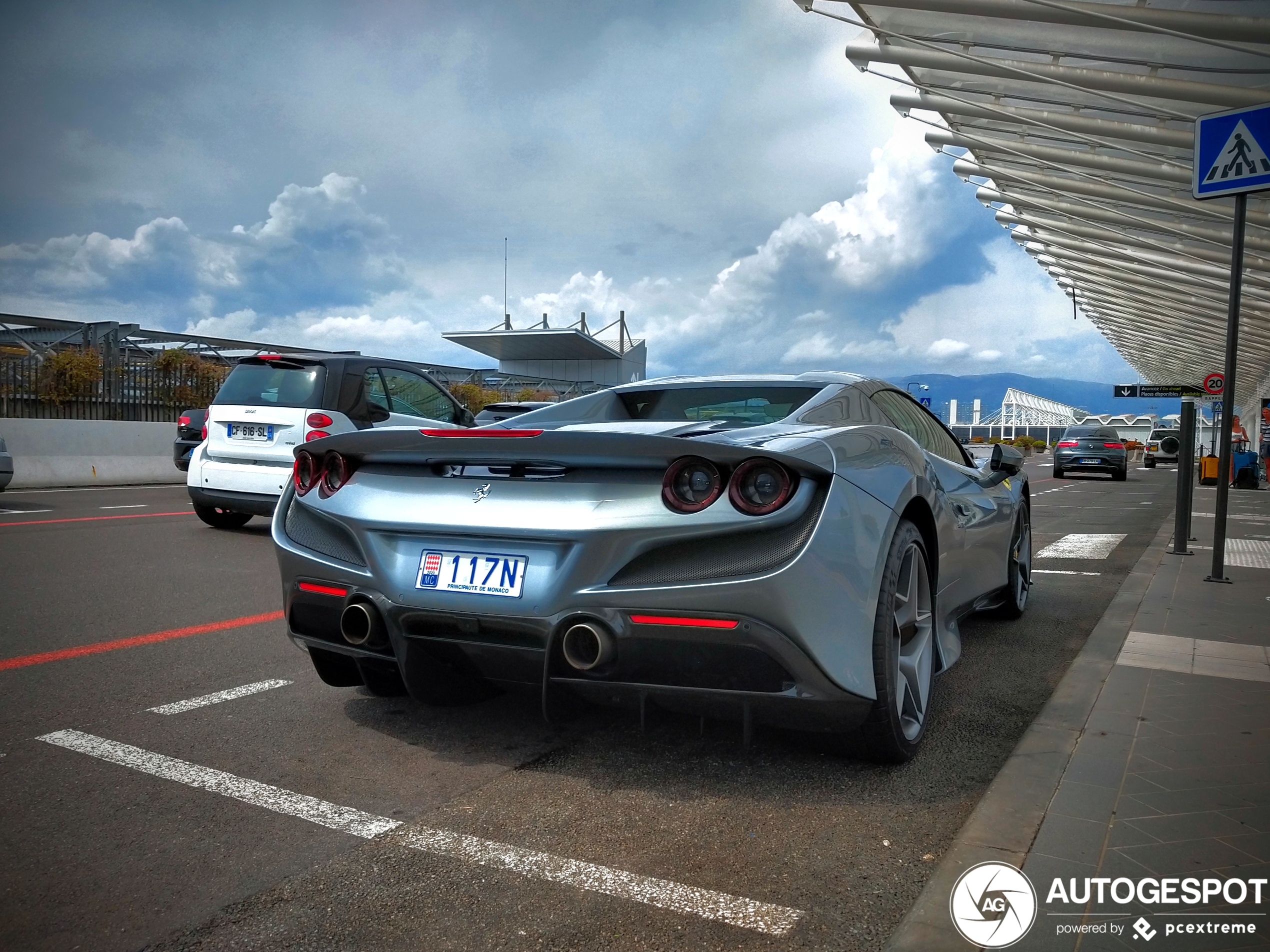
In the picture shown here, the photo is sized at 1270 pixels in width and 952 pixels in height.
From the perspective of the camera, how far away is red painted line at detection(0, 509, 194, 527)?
9.60m

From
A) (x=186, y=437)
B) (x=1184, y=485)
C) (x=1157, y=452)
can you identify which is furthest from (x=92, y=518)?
(x=1157, y=452)

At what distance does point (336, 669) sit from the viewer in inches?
137

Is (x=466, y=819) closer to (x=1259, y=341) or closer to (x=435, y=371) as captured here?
(x=435, y=371)

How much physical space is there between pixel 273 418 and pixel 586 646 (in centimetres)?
700

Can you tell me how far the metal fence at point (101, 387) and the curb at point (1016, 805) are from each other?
57.0 ft

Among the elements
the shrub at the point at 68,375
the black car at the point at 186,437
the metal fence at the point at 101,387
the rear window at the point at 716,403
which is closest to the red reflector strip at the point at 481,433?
the rear window at the point at 716,403

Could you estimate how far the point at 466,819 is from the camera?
2695mm

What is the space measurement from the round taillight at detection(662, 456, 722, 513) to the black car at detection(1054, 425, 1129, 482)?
92.7 ft

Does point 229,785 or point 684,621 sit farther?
point 229,785

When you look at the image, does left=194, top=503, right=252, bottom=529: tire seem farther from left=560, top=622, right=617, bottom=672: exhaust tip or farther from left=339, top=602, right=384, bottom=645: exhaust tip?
left=560, top=622, right=617, bottom=672: exhaust tip

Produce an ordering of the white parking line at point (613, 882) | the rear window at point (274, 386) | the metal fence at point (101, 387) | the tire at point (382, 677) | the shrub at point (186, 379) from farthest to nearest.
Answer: the shrub at point (186, 379) → the metal fence at point (101, 387) → the rear window at point (274, 386) → the tire at point (382, 677) → the white parking line at point (613, 882)

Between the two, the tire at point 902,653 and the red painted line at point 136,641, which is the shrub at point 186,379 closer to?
the red painted line at point 136,641

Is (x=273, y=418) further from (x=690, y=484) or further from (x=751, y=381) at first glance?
(x=690, y=484)

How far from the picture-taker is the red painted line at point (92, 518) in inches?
378
